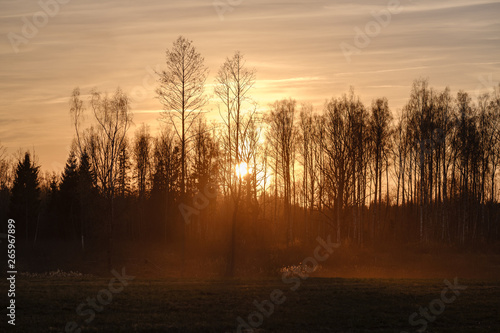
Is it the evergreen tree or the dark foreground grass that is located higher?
the evergreen tree

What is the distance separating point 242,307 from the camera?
18391mm

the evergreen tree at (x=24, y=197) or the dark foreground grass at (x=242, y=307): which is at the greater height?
the evergreen tree at (x=24, y=197)

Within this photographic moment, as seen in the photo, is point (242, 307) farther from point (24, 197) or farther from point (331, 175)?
point (24, 197)

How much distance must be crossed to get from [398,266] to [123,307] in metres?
28.2

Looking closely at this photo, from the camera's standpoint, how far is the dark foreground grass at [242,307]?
621 inches

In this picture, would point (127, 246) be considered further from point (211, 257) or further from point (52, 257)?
point (211, 257)

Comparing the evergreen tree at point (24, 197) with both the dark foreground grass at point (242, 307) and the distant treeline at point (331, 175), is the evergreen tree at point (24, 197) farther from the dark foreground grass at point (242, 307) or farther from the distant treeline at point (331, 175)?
the dark foreground grass at point (242, 307)

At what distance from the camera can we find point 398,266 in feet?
135

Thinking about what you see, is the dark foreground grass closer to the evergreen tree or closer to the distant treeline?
the distant treeline

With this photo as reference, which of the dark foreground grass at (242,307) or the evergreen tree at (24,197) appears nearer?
the dark foreground grass at (242,307)

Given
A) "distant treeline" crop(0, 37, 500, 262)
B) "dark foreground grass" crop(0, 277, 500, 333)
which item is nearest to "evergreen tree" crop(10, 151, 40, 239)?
"distant treeline" crop(0, 37, 500, 262)

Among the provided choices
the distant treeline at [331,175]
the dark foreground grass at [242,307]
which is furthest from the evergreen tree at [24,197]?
the dark foreground grass at [242,307]

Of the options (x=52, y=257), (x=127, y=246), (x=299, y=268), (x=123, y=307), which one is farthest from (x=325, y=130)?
(x=123, y=307)

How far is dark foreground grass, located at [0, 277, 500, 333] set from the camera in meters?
15.8
